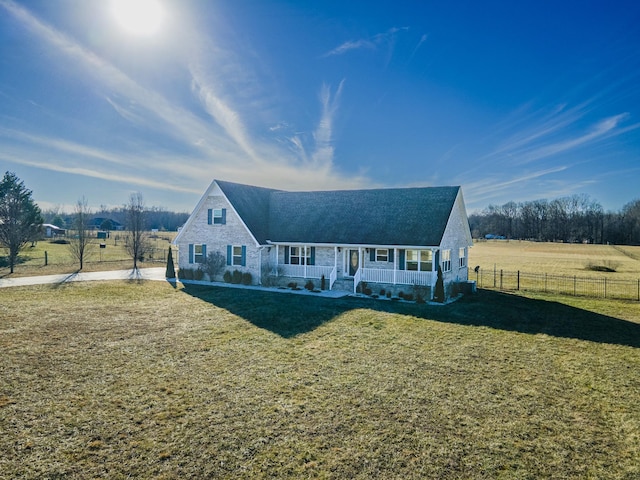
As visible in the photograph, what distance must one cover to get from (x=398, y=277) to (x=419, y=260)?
160 centimetres

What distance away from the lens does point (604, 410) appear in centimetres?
833

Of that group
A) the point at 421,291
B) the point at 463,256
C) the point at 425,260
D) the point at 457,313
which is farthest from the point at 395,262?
the point at 463,256

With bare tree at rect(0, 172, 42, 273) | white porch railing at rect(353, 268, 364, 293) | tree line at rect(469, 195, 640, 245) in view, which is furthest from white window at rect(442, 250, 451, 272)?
tree line at rect(469, 195, 640, 245)

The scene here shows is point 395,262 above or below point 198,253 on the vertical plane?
below

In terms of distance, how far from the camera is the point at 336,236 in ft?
80.8

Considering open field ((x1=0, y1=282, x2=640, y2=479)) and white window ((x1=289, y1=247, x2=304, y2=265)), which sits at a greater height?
white window ((x1=289, y1=247, x2=304, y2=265))

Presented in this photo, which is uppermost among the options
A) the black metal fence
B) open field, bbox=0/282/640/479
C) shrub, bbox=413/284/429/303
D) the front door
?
the front door

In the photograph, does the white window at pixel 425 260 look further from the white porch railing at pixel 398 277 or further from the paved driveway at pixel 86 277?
the paved driveway at pixel 86 277

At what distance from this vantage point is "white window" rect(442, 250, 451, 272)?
22.9 meters

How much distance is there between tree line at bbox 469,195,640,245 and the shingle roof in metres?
78.7

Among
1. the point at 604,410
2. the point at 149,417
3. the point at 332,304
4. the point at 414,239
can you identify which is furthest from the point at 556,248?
the point at 149,417

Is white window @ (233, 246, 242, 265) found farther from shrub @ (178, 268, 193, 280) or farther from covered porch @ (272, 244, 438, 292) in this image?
shrub @ (178, 268, 193, 280)

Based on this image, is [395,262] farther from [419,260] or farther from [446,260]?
[446,260]

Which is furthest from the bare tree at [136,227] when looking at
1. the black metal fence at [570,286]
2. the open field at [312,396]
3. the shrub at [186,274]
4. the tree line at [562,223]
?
the tree line at [562,223]
